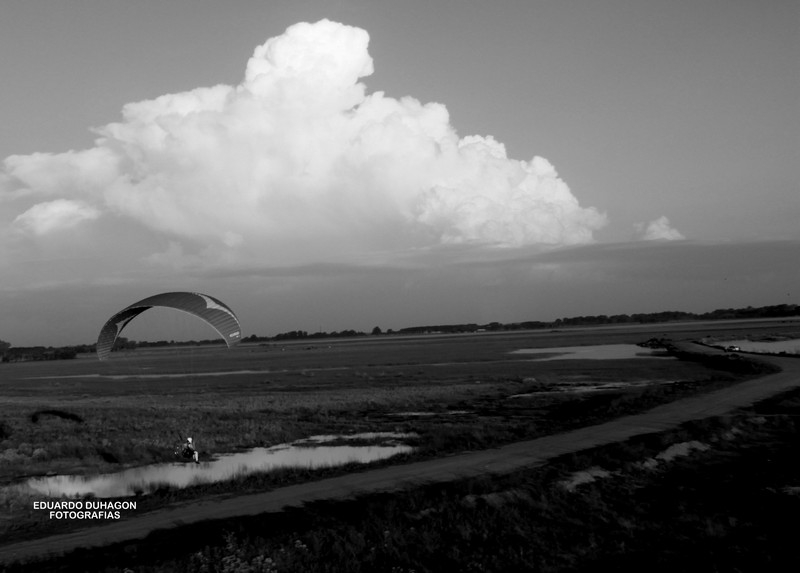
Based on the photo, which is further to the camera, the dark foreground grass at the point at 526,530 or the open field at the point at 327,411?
the open field at the point at 327,411

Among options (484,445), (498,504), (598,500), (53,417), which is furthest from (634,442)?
(53,417)

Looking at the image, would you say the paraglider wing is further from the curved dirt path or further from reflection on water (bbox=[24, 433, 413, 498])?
the curved dirt path

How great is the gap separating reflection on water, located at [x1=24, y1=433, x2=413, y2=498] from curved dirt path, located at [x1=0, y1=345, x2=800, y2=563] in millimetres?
3475

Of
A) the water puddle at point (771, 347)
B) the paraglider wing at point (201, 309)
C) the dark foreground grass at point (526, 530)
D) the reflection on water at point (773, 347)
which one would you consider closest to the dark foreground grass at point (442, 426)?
the dark foreground grass at point (526, 530)

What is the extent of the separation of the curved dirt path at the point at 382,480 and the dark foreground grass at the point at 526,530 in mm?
707

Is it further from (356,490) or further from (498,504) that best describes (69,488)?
(498,504)

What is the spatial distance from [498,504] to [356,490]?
3.68 meters

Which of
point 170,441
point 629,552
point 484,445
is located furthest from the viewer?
point 170,441

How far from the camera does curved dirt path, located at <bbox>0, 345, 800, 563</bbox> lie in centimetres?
1295

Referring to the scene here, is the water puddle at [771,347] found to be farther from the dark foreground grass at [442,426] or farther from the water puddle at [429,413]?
the water puddle at [429,413]

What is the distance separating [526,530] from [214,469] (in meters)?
11.8

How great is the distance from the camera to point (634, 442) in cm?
1994

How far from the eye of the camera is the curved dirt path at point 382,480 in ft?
42.5

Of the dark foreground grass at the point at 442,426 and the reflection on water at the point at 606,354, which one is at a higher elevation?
the dark foreground grass at the point at 442,426
